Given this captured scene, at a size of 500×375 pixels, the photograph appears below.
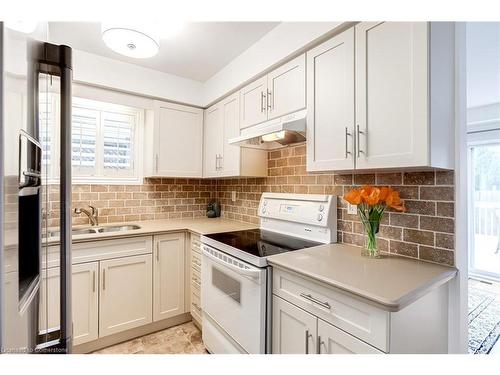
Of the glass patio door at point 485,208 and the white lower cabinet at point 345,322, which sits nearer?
the white lower cabinet at point 345,322

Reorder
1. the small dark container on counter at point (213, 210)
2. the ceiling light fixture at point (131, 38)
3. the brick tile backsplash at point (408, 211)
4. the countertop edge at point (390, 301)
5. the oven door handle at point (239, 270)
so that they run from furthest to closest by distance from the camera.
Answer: the small dark container on counter at point (213, 210) → the ceiling light fixture at point (131, 38) → the oven door handle at point (239, 270) → the brick tile backsplash at point (408, 211) → the countertop edge at point (390, 301)

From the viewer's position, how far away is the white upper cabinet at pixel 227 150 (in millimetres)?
2244

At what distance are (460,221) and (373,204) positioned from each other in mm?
398

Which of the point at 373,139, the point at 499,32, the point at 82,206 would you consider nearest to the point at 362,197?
the point at 373,139

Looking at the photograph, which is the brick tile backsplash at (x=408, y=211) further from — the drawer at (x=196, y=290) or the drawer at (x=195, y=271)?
the drawer at (x=196, y=290)

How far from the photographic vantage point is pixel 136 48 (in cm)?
159

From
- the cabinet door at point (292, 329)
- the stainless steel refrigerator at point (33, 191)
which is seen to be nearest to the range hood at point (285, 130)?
the cabinet door at point (292, 329)

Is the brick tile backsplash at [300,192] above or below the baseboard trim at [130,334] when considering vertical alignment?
above

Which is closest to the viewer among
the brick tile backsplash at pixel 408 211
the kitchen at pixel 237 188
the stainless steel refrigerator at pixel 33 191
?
the stainless steel refrigerator at pixel 33 191

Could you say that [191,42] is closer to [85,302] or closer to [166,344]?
[85,302]

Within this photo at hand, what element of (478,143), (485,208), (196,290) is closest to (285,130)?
(196,290)

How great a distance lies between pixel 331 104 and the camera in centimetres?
144

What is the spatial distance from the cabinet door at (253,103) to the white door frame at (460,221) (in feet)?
3.82

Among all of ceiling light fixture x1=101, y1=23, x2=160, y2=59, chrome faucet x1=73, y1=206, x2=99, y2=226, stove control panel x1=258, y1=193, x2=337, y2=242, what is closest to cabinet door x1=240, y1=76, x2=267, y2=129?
stove control panel x1=258, y1=193, x2=337, y2=242
